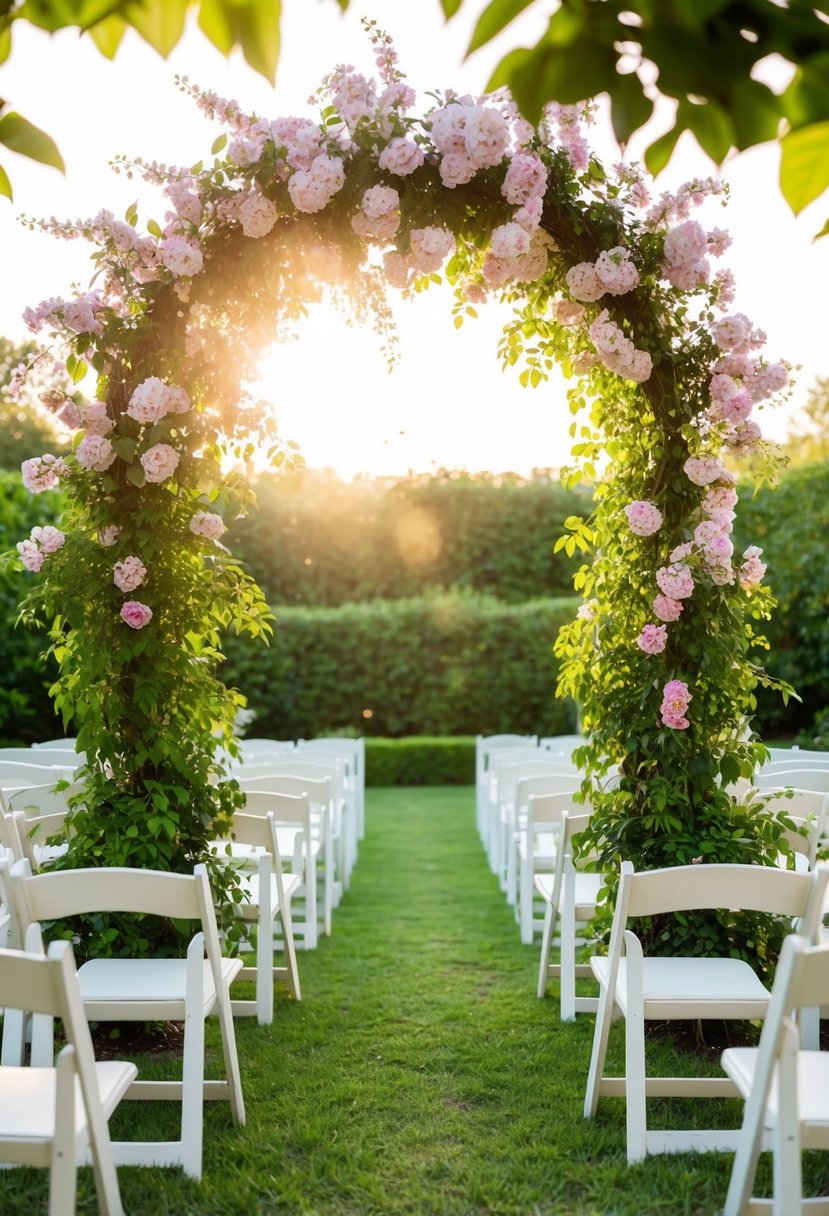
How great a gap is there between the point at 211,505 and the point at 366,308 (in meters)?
1.14

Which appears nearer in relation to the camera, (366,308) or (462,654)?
(366,308)

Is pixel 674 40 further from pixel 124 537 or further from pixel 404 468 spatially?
pixel 404 468

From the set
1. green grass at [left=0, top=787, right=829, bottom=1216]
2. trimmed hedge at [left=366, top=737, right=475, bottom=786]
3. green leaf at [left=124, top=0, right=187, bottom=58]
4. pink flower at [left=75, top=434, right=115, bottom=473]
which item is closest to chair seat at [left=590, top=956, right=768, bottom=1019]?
green grass at [left=0, top=787, right=829, bottom=1216]

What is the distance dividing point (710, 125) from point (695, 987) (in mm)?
2680

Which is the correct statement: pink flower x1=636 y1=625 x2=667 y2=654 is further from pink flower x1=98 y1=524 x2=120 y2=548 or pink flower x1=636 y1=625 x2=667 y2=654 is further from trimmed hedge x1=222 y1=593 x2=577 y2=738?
trimmed hedge x1=222 y1=593 x2=577 y2=738

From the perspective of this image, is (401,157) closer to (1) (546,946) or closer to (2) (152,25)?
(2) (152,25)

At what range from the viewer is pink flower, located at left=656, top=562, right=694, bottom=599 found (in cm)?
413

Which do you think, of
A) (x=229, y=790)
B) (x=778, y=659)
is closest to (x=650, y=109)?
(x=229, y=790)

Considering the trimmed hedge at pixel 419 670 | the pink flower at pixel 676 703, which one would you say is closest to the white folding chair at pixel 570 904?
the pink flower at pixel 676 703

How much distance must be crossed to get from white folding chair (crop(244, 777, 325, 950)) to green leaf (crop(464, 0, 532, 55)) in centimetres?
356

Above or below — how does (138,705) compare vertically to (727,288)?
below

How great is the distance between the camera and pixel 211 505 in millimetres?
4520

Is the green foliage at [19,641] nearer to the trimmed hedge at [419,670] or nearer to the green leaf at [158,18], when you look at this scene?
the trimmed hedge at [419,670]

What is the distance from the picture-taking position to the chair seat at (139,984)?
10.4 ft
